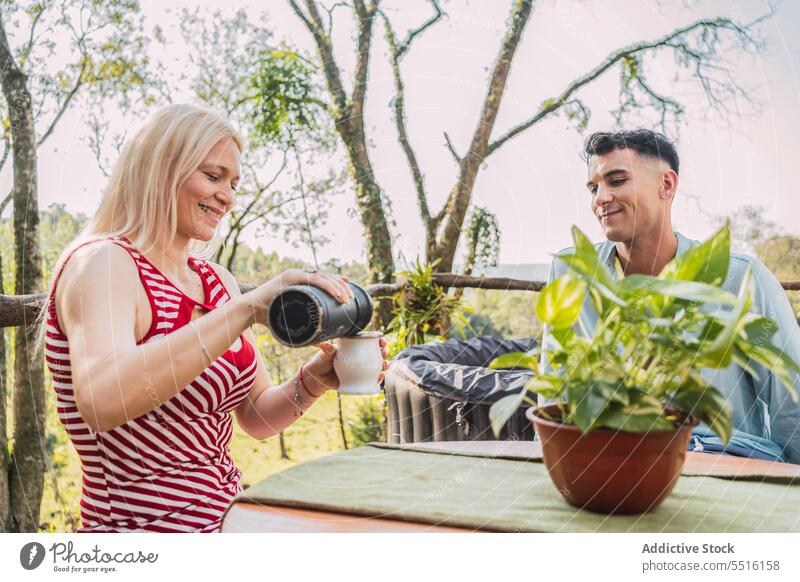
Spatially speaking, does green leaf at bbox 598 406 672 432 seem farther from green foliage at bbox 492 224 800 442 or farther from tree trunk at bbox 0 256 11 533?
tree trunk at bbox 0 256 11 533

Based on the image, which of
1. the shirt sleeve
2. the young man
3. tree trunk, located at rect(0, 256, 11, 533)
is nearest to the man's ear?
the young man

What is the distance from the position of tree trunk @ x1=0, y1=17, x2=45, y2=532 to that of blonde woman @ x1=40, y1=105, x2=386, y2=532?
22 centimetres

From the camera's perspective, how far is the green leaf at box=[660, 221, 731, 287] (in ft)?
1.40

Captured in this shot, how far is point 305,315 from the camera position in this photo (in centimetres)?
52

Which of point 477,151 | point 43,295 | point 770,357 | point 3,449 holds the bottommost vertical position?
point 3,449

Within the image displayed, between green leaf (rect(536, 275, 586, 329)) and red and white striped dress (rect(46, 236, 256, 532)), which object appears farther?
red and white striped dress (rect(46, 236, 256, 532))

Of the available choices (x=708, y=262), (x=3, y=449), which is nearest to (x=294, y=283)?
(x=708, y=262)

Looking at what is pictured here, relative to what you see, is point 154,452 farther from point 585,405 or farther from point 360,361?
point 585,405

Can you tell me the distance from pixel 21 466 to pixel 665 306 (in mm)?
1063

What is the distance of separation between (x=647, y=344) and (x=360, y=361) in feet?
0.89

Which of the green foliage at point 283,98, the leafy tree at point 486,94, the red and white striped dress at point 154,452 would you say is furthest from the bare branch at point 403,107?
the red and white striped dress at point 154,452

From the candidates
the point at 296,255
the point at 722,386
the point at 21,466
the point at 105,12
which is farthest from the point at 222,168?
the point at 21,466

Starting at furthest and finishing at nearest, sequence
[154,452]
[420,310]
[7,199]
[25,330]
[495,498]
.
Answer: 1. [420,310]
2. [25,330]
3. [7,199]
4. [154,452]
5. [495,498]

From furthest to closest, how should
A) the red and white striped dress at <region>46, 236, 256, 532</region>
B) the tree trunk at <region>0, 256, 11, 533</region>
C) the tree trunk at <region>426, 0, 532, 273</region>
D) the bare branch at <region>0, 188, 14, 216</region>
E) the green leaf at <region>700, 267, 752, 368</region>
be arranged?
the tree trunk at <region>0, 256, 11, 533</region>
the bare branch at <region>0, 188, 14, 216</region>
the tree trunk at <region>426, 0, 532, 273</region>
the red and white striped dress at <region>46, 236, 256, 532</region>
the green leaf at <region>700, 267, 752, 368</region>
